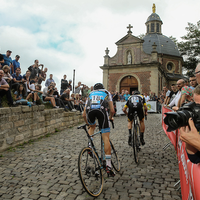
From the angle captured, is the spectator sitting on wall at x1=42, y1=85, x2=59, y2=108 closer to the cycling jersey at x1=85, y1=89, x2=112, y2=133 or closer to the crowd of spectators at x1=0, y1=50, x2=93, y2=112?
the crowd of spectators at x1=0, y1=50, x2=93, y2=112

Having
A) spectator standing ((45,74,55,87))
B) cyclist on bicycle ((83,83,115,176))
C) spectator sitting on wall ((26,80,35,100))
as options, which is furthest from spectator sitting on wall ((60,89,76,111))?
cyclist on bicycle ((83,83,115,176))

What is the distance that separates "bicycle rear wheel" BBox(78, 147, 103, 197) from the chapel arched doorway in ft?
86.8

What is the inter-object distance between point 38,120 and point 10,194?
16.1 ft

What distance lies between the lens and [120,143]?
732cm

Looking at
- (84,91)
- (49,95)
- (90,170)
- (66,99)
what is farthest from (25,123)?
(84,91)

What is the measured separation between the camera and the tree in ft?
129

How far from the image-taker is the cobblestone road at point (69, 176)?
11.2 feet

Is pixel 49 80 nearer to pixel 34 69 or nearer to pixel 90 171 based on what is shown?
pixel 34 69

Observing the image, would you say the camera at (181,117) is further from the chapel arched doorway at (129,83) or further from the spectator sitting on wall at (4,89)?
the chapel arched doorway at (129,83)

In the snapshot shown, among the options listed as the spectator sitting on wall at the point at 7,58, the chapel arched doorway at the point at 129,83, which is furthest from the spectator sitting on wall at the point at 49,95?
the chapel arched doorway at the point at 129,83

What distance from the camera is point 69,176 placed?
4188 millimetres

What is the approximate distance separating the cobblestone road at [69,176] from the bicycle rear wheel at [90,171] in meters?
0.17

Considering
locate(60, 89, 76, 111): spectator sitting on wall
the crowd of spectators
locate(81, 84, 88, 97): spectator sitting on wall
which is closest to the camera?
the crowd of spectators

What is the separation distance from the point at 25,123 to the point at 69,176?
3.68 meters
